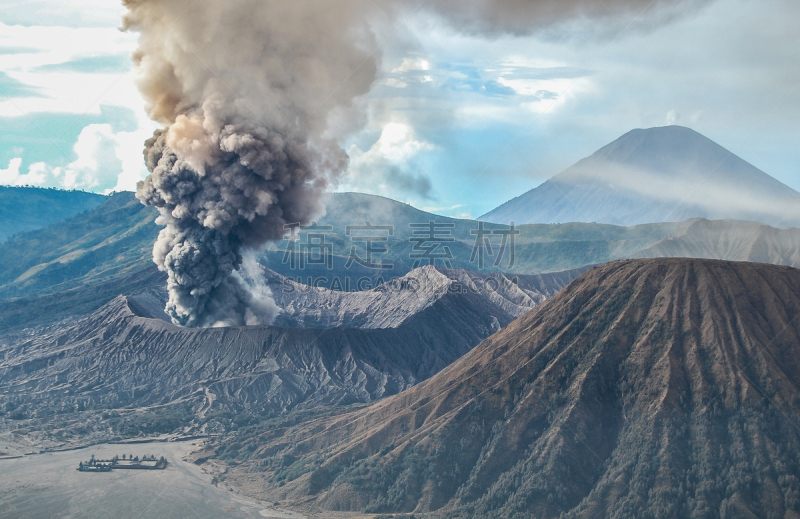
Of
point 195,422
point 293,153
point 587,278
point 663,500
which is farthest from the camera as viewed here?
point 293,153

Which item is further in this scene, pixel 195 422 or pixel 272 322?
pixel 272 322

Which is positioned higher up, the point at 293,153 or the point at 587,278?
the point at 293,153

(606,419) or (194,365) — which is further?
(194,365)

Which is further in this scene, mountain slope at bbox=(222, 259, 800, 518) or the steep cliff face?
the steep cliff face

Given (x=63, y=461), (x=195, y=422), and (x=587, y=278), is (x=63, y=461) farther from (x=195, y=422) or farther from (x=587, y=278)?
(x=587, y=278)

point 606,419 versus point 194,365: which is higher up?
point 606,419

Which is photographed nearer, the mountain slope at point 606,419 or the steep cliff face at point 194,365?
the mountain slope at point 606,419

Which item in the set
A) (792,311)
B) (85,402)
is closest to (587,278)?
(792,311)

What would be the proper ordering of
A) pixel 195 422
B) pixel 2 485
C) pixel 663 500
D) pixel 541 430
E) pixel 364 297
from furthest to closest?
pixel 364 297, pixel 195 422, pixel 2 485, pixel 541 430, pixel 663 500
